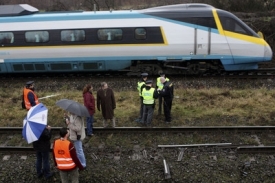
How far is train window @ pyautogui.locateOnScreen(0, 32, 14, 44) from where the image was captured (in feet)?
49.5

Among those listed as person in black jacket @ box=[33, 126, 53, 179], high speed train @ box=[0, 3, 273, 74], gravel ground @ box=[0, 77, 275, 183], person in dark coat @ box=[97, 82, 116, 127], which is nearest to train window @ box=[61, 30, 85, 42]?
high speed train @ box=[0, 3, 273, 74]

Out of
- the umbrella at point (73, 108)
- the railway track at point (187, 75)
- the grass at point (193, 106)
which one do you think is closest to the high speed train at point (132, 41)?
the railway track at point (187, 75)

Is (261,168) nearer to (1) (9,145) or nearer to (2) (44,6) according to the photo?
(1) (9,145)

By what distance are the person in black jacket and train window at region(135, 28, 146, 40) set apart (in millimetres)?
7826

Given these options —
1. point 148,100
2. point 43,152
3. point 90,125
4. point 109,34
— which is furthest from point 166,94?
point 109,34

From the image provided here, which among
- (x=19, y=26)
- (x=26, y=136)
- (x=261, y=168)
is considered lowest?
(x=261, y=168)

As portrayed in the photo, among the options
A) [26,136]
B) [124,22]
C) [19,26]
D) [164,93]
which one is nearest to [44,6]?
[19,26]

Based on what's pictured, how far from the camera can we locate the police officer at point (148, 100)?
979 cm

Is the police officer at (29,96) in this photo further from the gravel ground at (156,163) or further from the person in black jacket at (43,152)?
the person in black jacket at (43,152)

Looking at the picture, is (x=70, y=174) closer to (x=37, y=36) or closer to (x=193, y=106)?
(x=193, y=106)

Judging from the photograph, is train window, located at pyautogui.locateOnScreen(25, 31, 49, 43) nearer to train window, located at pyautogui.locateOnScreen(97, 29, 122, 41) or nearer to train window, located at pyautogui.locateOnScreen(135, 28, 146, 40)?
train window, located at pyautogui.locateOnScreen(97, 29, 122, 41)

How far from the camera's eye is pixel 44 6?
30031 millimetres

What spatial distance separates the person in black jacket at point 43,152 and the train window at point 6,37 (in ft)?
28.6

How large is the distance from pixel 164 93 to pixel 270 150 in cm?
332
